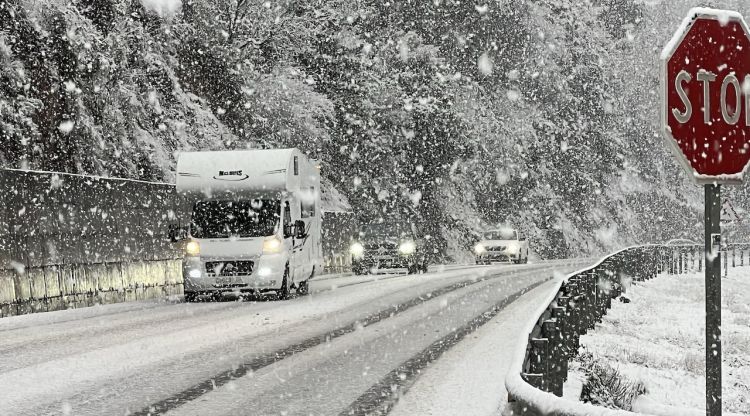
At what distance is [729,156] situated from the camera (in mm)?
4941

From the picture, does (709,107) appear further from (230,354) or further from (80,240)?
(80,240)

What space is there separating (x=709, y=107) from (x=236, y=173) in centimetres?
1568

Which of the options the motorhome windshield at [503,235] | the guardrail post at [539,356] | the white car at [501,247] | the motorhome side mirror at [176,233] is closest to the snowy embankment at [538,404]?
the guardrail post at [539,356]

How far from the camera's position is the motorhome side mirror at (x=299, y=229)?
20297 millimetres

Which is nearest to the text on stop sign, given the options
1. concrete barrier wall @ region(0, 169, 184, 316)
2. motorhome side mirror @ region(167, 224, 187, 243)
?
concrete barrier wall @ region(0, 169, 184, 316)

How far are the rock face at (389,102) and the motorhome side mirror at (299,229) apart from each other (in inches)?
299

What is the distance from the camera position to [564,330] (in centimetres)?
971

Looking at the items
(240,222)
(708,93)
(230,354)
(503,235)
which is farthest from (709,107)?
(503,235)

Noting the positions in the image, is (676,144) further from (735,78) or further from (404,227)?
(404,227)

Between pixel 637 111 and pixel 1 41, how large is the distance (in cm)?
6209

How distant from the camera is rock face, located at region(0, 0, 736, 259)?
25.2 metres

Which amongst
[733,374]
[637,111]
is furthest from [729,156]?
[637,111]

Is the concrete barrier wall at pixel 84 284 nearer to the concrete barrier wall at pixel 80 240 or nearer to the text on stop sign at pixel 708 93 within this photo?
the concrete barrier wall at pixel 80 240

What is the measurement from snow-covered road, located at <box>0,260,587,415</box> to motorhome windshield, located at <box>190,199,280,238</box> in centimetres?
148
